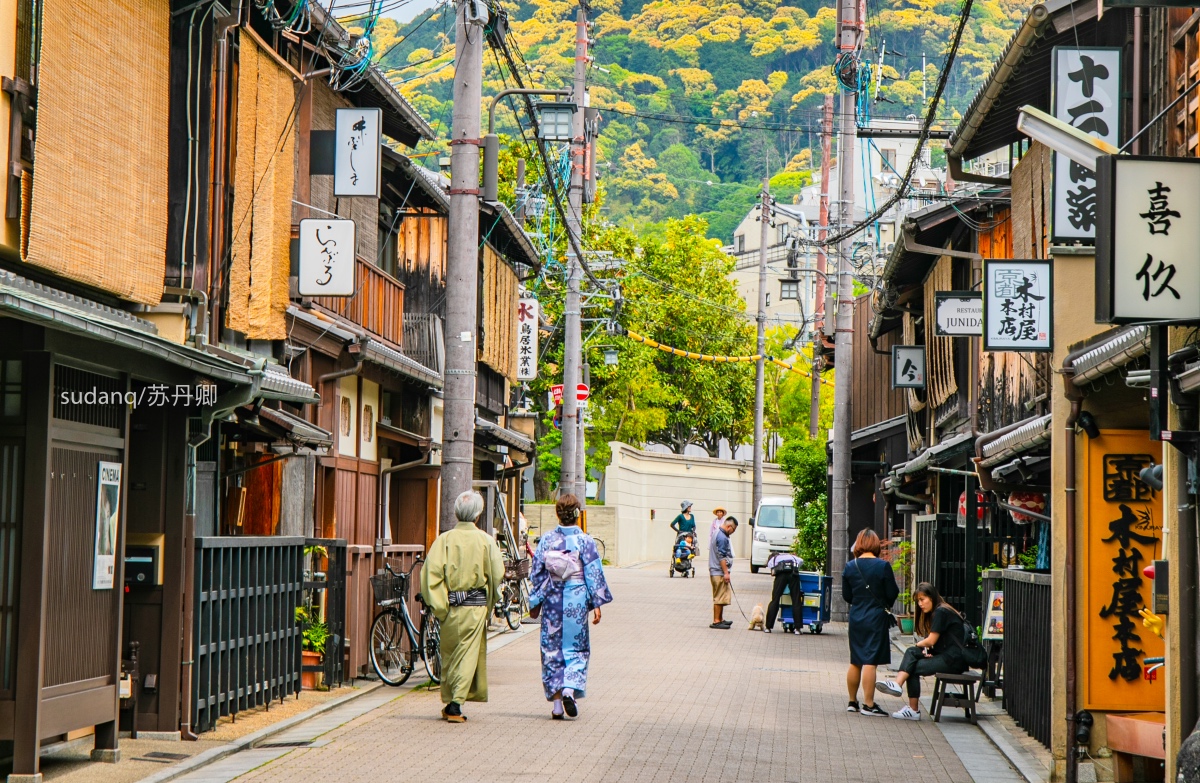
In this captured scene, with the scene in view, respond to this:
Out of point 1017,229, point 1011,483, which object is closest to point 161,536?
point 1011,483

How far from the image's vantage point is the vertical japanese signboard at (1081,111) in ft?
42.4

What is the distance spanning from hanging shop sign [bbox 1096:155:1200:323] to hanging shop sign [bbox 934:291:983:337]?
12707mm

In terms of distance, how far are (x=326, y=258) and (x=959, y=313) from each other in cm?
952

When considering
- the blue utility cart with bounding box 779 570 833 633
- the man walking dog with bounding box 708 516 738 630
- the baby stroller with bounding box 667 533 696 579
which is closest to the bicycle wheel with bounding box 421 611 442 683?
the man walking dog with bounding box 708 516 738 630

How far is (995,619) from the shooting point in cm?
1522

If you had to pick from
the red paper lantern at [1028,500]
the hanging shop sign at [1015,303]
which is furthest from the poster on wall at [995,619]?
the hanging shop sign at [1015,303]

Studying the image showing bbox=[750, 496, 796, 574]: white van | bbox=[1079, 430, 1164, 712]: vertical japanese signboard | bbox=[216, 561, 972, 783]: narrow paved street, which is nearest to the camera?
bbox=[216, 561, 972, 783]: narrow paved street

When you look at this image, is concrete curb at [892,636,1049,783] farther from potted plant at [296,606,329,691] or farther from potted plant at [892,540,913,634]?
potted plant at [892,540,913,634]

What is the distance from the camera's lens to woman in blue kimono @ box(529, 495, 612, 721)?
13.6m

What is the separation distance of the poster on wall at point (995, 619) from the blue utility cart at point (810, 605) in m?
9.80

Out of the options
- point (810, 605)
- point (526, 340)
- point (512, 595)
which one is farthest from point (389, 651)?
point (526, 340)

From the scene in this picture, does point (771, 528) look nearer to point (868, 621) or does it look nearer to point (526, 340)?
point (526, 340)

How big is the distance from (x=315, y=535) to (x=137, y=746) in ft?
23.9

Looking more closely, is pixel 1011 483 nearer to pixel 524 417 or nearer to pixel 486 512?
pixel 486 512
